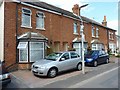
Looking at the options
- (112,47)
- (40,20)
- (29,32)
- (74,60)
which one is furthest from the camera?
(112,47)

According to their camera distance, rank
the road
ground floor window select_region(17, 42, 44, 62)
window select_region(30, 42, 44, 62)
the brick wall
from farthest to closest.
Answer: window select_region(30, 42, 44, 62), ground floor window select_region(17, 42, 44, 62), the brick wall, the road

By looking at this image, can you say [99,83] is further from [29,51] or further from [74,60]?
[29,51]

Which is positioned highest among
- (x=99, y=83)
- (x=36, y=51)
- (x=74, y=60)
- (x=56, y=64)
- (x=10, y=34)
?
(x=10, y=34)

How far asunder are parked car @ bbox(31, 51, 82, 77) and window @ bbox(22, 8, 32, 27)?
4931 millimetres

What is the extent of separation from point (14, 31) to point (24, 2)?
3.00 metres

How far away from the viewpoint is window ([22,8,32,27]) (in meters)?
14.9

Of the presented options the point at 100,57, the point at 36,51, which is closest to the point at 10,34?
the point at 36,51

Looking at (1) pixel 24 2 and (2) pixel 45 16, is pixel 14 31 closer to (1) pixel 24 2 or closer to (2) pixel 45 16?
(1) pixel 24 2

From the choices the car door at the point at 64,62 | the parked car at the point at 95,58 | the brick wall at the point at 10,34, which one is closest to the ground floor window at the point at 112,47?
the parked car at the point at 95,58

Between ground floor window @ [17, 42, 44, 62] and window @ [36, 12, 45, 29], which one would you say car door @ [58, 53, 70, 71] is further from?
window @ [36, 12, 45, 29]

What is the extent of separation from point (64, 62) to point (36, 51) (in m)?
4.19

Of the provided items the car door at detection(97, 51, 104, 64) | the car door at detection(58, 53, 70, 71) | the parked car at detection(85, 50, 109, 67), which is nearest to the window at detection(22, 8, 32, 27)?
the car door at detection(58, 53, 70, 71)

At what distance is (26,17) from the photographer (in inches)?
598

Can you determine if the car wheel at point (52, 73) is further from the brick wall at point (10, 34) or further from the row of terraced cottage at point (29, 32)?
the brick wall at point (10, 34)
